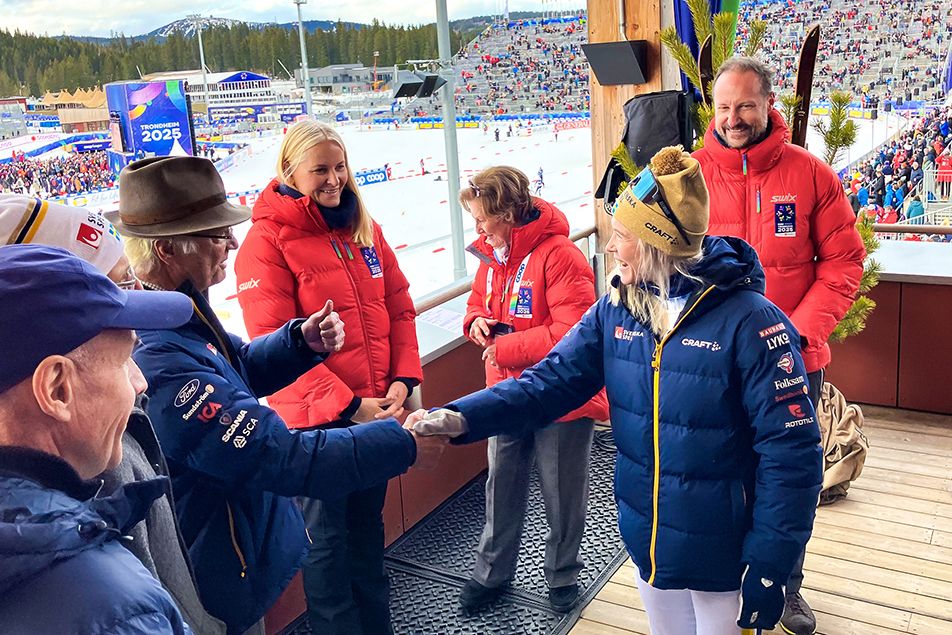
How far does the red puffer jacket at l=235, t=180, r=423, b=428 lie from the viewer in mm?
2602

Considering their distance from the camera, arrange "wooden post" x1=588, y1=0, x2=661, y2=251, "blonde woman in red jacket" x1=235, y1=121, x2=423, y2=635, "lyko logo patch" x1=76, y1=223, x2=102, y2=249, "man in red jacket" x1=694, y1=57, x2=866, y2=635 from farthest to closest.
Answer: "wooden post" x1=588, y1=0, x2=661, y2=251 < "man in red jacket" x1=694, y1=57, x2=866, y2=635 < "blonde woman in red jacket" x1=235, y1=121, x2=423, y2=635 < "lyko logo patch" x1=76, y1=223, x2=102, y2=249

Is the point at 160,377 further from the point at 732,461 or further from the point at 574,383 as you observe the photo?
the point at 732,461

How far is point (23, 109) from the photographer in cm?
248

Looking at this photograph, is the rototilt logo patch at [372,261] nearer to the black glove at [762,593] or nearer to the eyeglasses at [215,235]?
the eyeglasses at [215,235]

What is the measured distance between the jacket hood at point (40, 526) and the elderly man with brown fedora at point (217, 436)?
2.42 ft

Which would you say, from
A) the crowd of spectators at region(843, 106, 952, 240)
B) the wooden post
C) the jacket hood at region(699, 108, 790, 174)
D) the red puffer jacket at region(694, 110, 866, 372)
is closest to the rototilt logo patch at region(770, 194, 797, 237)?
the red puffer jacket at region(694, 110, 866, 372)

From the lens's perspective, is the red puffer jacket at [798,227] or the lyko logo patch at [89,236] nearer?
the lyko logo patch at [89,236]

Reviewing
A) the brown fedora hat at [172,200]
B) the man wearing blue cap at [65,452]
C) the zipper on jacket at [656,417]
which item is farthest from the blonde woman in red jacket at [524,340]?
the man wearing blue cap at [65,452]

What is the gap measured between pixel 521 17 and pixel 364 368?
11.6 feet

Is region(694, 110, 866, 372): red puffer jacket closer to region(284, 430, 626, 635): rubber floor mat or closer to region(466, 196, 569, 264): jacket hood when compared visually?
region(466, 196, 569, 264): jacket hood

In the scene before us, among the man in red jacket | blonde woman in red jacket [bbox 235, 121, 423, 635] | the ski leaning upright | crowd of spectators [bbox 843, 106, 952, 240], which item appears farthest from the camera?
crowd of spectators [bbox 843, 106, 952, 240]

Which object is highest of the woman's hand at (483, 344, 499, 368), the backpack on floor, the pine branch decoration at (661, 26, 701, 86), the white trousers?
the pine branch decoration at (661, 26, 701, 86)

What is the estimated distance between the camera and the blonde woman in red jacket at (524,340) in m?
2.96

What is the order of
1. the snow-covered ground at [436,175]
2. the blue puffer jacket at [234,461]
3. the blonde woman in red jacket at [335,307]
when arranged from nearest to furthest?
the blue puffer jacket at [234,461] < the blonde woman in red jacket at [335,307] < the snow-covered ground at [436,175]
